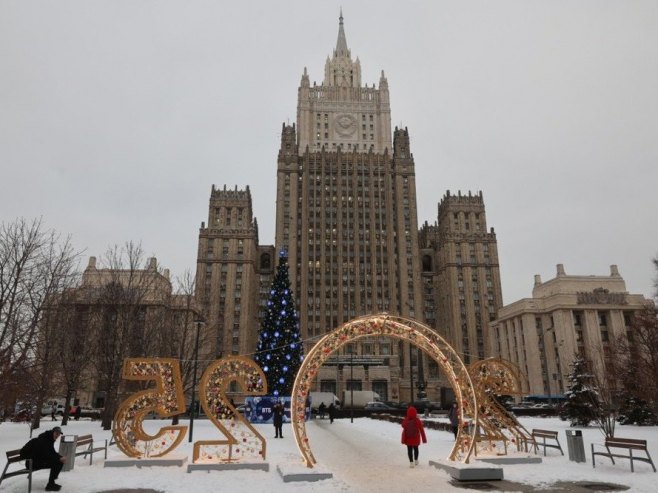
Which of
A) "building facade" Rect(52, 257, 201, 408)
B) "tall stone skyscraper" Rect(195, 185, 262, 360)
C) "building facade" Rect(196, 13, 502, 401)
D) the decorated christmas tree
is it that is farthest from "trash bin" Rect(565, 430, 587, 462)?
"tall stone skyscraper" Rect(195, 185, 262, 360)

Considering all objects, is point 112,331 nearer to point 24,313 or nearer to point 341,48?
point 24,313

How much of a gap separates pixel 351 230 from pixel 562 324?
41.9 metres

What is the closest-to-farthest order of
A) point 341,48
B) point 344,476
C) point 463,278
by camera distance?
1. point 344,476
2. point 463,278
3. point 341,48

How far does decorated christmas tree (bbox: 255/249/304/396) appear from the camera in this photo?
34094 mm

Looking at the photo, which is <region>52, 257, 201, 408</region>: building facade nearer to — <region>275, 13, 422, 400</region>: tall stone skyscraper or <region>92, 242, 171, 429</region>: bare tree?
<region>92, 242, 171, 429</region>: bare tree

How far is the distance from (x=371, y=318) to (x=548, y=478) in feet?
21.0

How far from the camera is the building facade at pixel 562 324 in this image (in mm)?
78688

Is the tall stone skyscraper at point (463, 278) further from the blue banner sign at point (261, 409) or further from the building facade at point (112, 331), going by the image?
the building facade at point (112, 331)

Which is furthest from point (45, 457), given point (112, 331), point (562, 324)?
point (562, 324)

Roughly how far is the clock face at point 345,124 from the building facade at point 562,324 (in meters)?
52.1

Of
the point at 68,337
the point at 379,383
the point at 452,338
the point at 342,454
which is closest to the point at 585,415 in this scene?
the point at 342,454

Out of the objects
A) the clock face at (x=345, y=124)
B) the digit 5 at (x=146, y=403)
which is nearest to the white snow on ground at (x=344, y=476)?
the digit 5 at (x=146, y=403)

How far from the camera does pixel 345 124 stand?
356 ft

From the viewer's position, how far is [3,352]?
72.5 feet
